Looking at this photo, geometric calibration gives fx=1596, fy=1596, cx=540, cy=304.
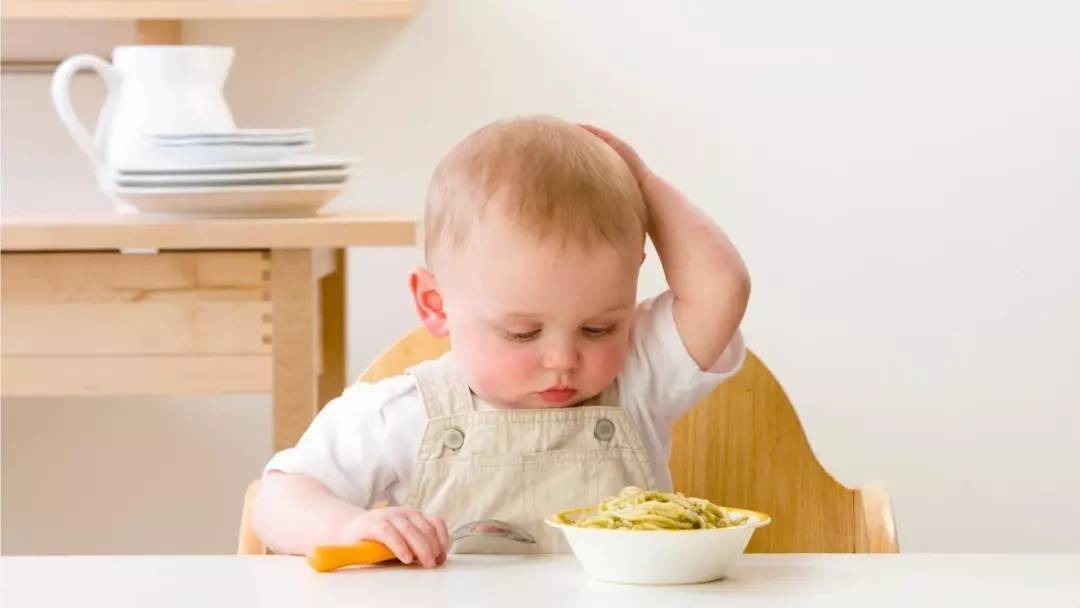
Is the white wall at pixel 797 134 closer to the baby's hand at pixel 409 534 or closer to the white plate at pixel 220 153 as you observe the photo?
the white plate at pixel 220 153

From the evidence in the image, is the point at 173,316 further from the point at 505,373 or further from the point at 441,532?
the point at 441,532

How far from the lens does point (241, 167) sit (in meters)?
1.63

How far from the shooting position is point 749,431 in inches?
51.1

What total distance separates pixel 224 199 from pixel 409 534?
0.89m

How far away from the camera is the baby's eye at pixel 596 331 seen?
103cm

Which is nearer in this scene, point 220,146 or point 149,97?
point 220,146

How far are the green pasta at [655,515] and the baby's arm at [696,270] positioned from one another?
265 millimetres

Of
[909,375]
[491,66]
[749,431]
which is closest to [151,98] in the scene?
[491,66]

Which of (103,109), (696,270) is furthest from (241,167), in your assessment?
(696,270)

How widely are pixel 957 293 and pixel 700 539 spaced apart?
1.52m

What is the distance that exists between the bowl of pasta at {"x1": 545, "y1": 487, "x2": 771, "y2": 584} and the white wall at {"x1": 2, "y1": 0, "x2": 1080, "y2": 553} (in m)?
1.38

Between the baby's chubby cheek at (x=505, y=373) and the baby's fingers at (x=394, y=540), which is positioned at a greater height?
the baby's chubby cheek at (x=505, y=373)

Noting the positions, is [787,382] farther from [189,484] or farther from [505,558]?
[505,558]

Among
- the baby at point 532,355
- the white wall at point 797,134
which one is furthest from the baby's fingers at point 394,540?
the white wall at point 797,134
